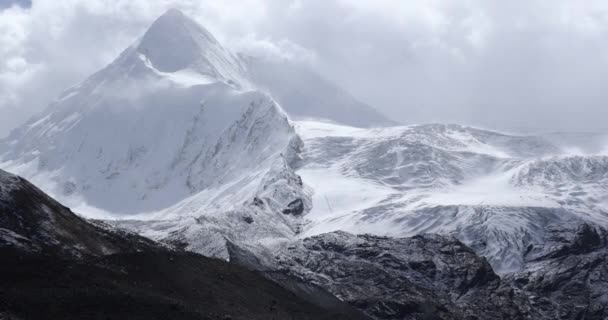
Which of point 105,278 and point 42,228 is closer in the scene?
point 105,278

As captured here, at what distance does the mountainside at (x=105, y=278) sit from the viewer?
135750 mm

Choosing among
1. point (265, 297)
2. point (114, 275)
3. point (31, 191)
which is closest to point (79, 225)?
point (31, 191)

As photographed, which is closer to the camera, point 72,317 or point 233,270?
point 72,317

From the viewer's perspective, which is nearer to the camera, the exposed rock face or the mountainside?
the mountainside

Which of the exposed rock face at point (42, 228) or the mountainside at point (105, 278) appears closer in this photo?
the mountainside at point (105, 278)

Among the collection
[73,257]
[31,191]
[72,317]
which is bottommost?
[72,317]

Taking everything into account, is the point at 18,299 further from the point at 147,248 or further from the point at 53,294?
the point at 147,248

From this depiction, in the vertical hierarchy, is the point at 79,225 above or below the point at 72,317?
above

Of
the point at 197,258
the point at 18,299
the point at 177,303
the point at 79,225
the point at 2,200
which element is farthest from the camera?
the point at 197,258

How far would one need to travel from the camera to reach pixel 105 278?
150 metres

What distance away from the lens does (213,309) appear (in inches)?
6206

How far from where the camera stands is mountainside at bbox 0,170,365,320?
13575 centimetres

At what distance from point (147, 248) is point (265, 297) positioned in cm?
2024

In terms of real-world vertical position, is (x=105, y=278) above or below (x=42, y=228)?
below
